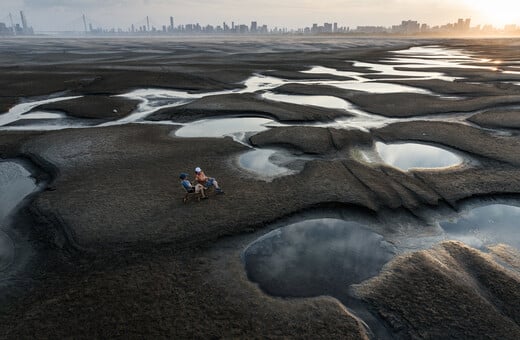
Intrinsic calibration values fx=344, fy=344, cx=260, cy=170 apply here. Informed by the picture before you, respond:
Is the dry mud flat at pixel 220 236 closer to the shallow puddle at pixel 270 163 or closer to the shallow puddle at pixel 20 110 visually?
the shallow puddle at pixel 270 163

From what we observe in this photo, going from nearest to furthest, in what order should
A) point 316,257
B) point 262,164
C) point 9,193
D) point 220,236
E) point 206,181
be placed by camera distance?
1. point 316,257
2. point 220,236
3. point 206,181
4. point 9,193
5. point 262,164

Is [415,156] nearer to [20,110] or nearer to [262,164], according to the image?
[262,164]

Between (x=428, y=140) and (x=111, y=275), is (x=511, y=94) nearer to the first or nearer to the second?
(x=428, y=140)

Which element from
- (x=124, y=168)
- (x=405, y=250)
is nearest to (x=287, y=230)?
(x=405, y=250)

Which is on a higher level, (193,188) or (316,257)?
(193,188)

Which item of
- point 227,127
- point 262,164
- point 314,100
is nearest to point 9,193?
point 262,164

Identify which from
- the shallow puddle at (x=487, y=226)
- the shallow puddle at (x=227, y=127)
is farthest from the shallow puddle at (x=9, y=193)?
the shallow puddle at (x=487, y=226)
